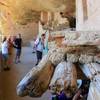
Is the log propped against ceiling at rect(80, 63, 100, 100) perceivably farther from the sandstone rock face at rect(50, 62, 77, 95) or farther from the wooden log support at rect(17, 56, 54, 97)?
the wooden log support at rect(17, 56, 54, 97)

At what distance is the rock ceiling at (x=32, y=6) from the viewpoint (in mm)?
8070

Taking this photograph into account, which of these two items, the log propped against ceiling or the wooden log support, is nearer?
the log propped against ceiling

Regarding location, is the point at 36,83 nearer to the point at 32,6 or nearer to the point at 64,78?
the point at 64,78

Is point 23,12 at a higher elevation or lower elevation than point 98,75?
higher

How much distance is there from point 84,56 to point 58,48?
0.19 meters

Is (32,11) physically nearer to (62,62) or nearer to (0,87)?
(0,87)

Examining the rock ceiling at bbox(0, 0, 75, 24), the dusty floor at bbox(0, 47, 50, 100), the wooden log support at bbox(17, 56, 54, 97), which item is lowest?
the dusty floor at bbox(0, 47, 50, 100)

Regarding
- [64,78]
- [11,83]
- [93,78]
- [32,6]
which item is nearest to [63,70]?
[64,78]

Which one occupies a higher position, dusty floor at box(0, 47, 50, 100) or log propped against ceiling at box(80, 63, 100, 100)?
log propped against ceiling at box(80, 63, 100, 100)

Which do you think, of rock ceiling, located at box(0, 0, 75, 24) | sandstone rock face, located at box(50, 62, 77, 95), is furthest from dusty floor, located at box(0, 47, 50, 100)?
sandstone rock face, located at box(50, 62, 77, 95)

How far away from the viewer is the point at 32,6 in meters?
9.33

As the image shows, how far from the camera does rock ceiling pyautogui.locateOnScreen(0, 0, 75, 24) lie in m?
8.07

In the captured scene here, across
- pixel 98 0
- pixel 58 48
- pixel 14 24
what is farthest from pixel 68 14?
pixel 58 48

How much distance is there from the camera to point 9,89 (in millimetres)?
6184
